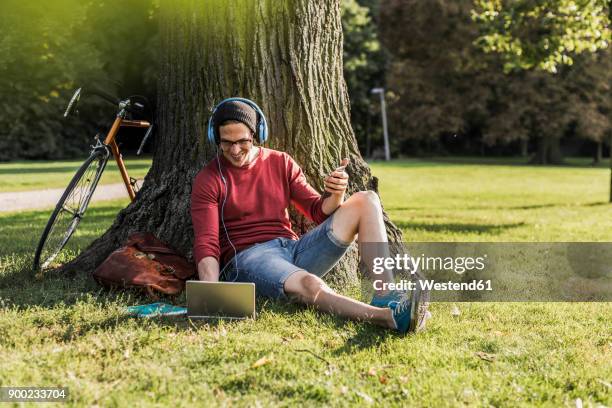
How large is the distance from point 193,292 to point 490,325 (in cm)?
182

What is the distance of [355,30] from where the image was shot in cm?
4006

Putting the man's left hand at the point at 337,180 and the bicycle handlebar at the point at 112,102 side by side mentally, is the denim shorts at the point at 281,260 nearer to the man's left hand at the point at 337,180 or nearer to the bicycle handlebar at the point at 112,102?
the man's left hand at the point at 337,180

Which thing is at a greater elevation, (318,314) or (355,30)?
(355,30)

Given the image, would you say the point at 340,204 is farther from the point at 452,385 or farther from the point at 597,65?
the point at 597,65

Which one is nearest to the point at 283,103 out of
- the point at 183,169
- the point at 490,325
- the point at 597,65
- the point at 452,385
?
the point at 183,169

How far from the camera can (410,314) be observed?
3891 millimetres

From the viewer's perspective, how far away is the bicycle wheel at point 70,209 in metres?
5.47

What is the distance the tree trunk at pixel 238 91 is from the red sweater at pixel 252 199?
610 millimetres

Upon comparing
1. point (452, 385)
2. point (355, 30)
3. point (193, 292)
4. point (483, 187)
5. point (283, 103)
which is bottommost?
point (483, 187)

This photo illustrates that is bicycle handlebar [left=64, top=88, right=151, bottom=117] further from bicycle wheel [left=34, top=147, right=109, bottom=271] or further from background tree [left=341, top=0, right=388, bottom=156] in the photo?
background tree [left=341, top=0, right=388, bottom=156]

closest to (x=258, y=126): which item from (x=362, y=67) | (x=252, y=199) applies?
(x=252, y=199)

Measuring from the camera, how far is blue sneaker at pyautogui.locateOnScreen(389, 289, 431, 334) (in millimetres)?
3826

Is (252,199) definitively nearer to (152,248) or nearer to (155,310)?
(152,248)

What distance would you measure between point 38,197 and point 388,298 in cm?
1177
